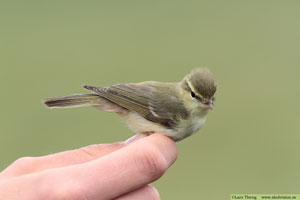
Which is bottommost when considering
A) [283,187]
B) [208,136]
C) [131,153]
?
[283,187]

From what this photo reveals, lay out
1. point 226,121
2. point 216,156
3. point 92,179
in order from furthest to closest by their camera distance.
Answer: point 226,121 → point 216,156 → point 92,179

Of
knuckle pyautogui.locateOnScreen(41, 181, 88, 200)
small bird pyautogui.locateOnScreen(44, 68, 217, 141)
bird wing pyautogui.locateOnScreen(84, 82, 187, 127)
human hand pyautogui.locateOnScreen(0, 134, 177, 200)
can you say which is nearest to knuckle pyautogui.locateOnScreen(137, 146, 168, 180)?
human hand pyautogui.locateOnScreen(0, 134, 177, 200)

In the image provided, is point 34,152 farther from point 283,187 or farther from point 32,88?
point 283,187

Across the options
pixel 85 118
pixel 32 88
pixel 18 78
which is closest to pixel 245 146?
pixel 85 118

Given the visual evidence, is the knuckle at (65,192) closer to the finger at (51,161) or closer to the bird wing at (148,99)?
the finger at (51,161)

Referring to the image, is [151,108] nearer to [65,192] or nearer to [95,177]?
[95,177]
